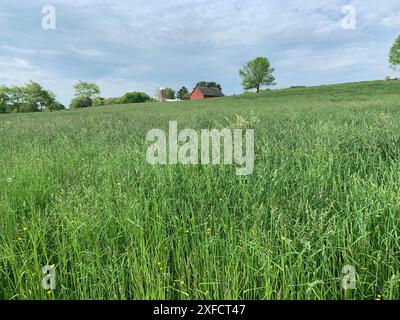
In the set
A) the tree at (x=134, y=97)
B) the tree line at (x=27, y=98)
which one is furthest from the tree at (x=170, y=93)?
the tree line at (x=27, y=98)

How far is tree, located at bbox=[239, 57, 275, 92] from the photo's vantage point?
9144cm

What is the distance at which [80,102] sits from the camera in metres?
105

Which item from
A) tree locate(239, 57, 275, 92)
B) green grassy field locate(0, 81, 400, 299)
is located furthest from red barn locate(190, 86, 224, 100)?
green grassy field locate(0, 81, 400, 299)

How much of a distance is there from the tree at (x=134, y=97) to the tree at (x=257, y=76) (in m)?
40.7

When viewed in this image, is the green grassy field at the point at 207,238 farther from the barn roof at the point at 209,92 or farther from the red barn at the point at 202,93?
the barn roof at the point at 209,92

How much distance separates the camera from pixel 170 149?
4680 millimetres

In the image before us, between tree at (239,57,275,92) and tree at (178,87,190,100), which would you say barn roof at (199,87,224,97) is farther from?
tree at (178,87,190,100)

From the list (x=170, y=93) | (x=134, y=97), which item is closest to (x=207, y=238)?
(x=134, y=97)

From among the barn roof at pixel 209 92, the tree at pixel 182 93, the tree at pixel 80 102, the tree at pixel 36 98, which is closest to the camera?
the tree at pixel 36 98

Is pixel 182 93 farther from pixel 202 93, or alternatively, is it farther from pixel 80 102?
pixel 80 102

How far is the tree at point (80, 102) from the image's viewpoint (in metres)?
102
